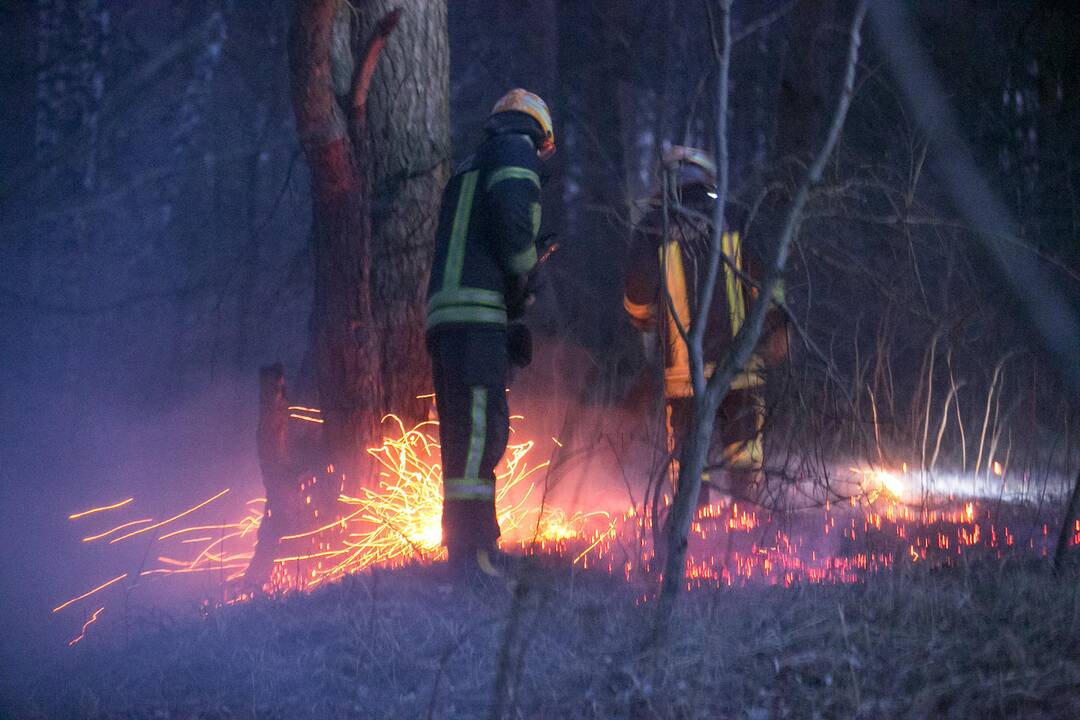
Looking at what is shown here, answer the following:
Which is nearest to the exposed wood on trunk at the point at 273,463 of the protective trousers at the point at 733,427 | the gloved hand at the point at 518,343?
the gloved hand at the point at 518,343

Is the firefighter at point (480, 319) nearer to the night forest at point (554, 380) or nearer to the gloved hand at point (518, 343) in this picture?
the gloved hand at point (518, 343)

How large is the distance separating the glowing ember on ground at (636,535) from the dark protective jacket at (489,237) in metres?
0.83

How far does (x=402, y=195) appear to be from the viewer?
5828 mm

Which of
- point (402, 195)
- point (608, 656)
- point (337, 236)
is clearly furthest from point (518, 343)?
point (608, 656)

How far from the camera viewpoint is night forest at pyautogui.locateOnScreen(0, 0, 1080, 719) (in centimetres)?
314

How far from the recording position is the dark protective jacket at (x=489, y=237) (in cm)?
445

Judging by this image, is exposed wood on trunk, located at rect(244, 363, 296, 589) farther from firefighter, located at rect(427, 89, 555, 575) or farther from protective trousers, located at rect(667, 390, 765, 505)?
protective trousers, located at rect(667, 390, 765, 505)

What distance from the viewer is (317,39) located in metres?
5.35

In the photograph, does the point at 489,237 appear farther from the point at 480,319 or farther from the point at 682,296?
the point at 682,296

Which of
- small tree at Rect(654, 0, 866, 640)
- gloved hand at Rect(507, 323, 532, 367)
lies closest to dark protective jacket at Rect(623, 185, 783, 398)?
gloved hand at Rect(507, 323, 532, 367)

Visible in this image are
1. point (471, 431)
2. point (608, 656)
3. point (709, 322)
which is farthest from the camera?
point (709, 322)

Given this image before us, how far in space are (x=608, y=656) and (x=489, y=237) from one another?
2.11m

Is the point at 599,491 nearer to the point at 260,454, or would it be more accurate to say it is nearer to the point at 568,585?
the point at 260,454

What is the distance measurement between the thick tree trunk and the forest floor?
74.3 inches
